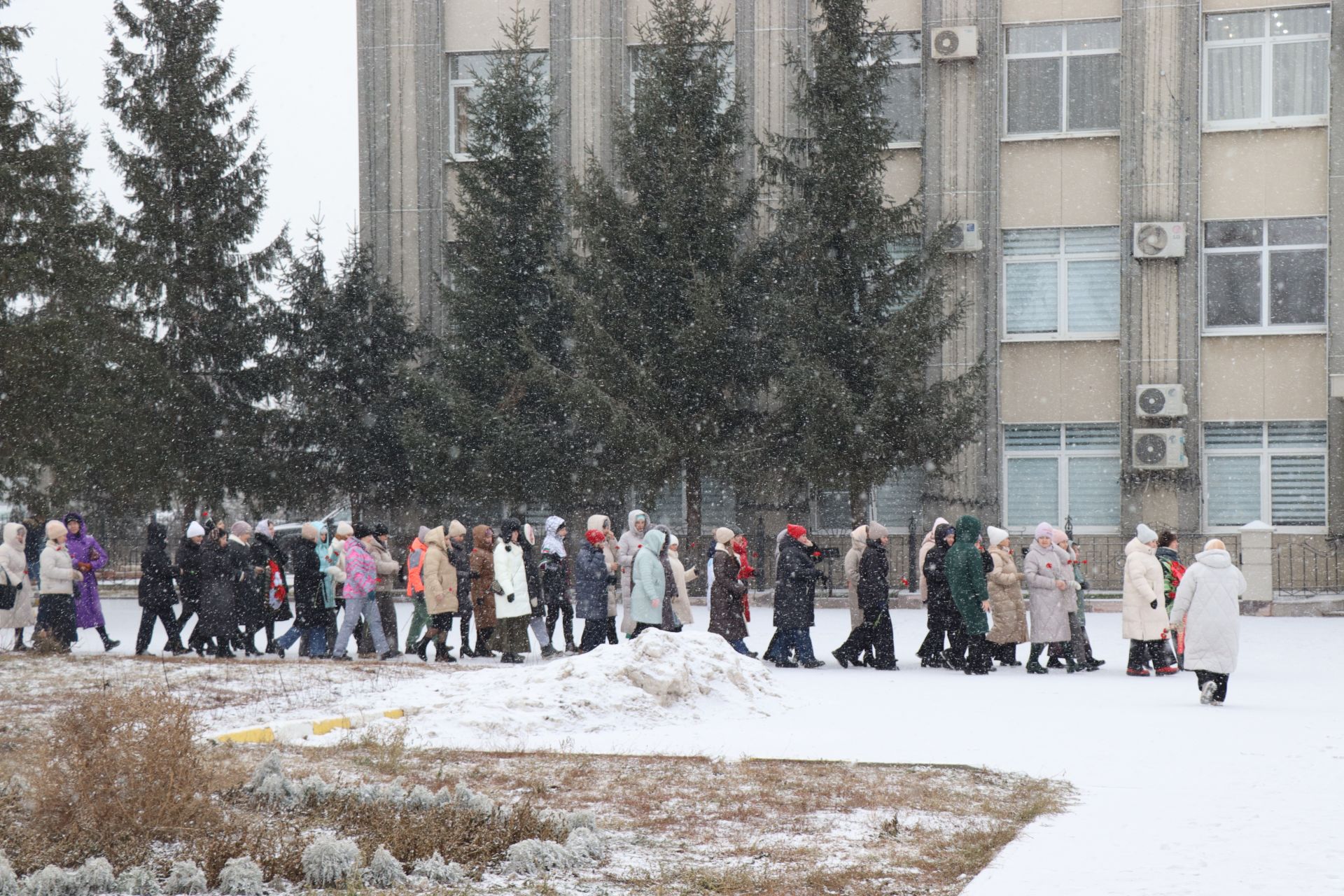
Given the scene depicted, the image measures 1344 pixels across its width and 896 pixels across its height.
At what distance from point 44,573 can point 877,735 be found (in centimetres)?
1065

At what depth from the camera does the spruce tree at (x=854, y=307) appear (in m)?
26.8

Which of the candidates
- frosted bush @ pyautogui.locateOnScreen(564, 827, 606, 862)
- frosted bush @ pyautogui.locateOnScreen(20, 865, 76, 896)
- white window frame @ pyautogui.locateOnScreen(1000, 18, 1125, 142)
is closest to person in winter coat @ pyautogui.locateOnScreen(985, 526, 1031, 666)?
frosted bush @ pyautogui.locateOnScreen(564, 827, 606, 862)

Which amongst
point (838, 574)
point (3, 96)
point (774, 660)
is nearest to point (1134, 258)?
point (838, 574)

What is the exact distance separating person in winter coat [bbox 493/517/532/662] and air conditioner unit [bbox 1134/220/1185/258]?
1654 centimetres

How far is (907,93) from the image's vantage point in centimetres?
3062

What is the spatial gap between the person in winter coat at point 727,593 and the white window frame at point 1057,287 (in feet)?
47.3

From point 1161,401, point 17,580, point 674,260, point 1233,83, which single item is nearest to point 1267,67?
point 1233,83

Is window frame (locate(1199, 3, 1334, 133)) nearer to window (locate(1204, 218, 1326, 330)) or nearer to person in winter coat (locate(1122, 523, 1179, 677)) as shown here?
window (locate(1204, 218, 1326, 330))

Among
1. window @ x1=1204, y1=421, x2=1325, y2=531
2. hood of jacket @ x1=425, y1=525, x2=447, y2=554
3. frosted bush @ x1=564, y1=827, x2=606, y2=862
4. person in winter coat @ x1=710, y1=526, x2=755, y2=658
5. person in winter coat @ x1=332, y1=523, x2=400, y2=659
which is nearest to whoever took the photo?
frosted bush @ x1=564, y1=827, x2=606, y2=862

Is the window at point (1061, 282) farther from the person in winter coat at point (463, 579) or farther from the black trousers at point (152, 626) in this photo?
the black trousers at point (152, 626)

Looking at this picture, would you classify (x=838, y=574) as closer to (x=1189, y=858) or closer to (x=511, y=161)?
(x=511, y=161)

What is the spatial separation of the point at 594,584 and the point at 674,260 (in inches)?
464

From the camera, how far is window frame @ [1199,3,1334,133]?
1125 inches

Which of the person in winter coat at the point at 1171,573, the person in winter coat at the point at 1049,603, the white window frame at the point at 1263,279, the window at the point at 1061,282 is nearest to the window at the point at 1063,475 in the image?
the window at the point at 1061,282
